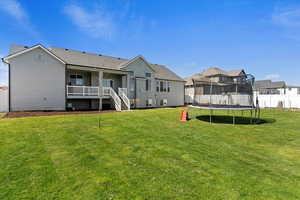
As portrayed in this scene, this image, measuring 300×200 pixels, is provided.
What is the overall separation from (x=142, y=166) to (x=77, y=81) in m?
15.0

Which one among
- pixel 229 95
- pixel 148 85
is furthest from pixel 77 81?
pixel 229 95

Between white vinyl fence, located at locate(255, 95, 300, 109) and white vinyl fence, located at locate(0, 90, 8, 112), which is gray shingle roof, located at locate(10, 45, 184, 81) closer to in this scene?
white vinyl fence, located at locate(0, 90, 8, 112)

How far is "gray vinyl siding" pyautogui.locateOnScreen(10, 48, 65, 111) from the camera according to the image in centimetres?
1225

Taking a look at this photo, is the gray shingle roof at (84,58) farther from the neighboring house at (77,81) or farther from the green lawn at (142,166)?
the green lawn at (142,166)

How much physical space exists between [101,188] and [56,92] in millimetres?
13655

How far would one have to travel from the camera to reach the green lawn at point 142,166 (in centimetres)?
287

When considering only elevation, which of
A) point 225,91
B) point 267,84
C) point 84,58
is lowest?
point 225,91

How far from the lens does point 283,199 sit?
2762 mm

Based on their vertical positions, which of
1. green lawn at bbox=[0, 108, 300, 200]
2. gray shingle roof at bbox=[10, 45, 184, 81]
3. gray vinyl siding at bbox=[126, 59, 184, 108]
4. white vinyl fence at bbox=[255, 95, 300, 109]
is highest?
gray shingle roof at bbox=[10, 45, 184, 81]

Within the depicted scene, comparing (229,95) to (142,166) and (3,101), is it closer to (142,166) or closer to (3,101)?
(142,166)

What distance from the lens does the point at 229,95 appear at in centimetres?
1220

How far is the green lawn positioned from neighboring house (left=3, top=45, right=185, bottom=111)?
7649 millimetres

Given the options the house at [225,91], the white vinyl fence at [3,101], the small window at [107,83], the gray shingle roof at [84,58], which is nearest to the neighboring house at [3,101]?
the white vinyl fence at [3,101]

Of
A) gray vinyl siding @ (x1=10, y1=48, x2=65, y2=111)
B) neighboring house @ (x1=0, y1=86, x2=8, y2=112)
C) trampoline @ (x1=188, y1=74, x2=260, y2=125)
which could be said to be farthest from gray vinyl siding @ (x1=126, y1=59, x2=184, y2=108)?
neighboring house @ (x1=0, y1=86, x2=8, y2=112)
